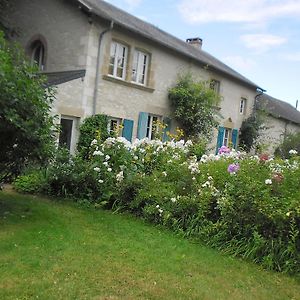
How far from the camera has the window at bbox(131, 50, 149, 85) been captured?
50.4ft

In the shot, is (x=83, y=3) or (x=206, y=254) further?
(x=83, y=3)

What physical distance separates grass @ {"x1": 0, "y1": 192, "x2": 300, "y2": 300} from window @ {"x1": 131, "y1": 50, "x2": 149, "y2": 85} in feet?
30.8

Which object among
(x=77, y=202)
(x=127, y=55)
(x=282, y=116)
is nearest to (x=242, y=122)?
(x=282, y=116)

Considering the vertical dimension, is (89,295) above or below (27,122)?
below

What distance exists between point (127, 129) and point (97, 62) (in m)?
2.75

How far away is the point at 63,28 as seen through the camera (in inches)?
551

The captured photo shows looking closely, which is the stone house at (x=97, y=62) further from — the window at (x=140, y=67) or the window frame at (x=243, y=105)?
the window frame at (x=243, y=105)

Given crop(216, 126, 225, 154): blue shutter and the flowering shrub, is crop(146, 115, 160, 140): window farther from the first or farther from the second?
the flowering shrub

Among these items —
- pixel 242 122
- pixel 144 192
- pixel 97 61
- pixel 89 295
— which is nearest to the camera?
pixel 89 295

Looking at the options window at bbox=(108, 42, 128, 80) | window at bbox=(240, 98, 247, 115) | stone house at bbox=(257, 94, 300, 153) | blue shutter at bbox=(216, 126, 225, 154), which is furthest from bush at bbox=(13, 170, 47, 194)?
stone house at bbox=(257, 94, 300, 153)

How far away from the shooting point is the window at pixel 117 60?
566 inches

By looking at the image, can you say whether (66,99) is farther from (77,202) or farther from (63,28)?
(77,202)

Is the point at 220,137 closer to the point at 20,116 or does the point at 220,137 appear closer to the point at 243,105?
the point at 243,105

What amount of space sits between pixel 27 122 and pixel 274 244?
13.5ft
